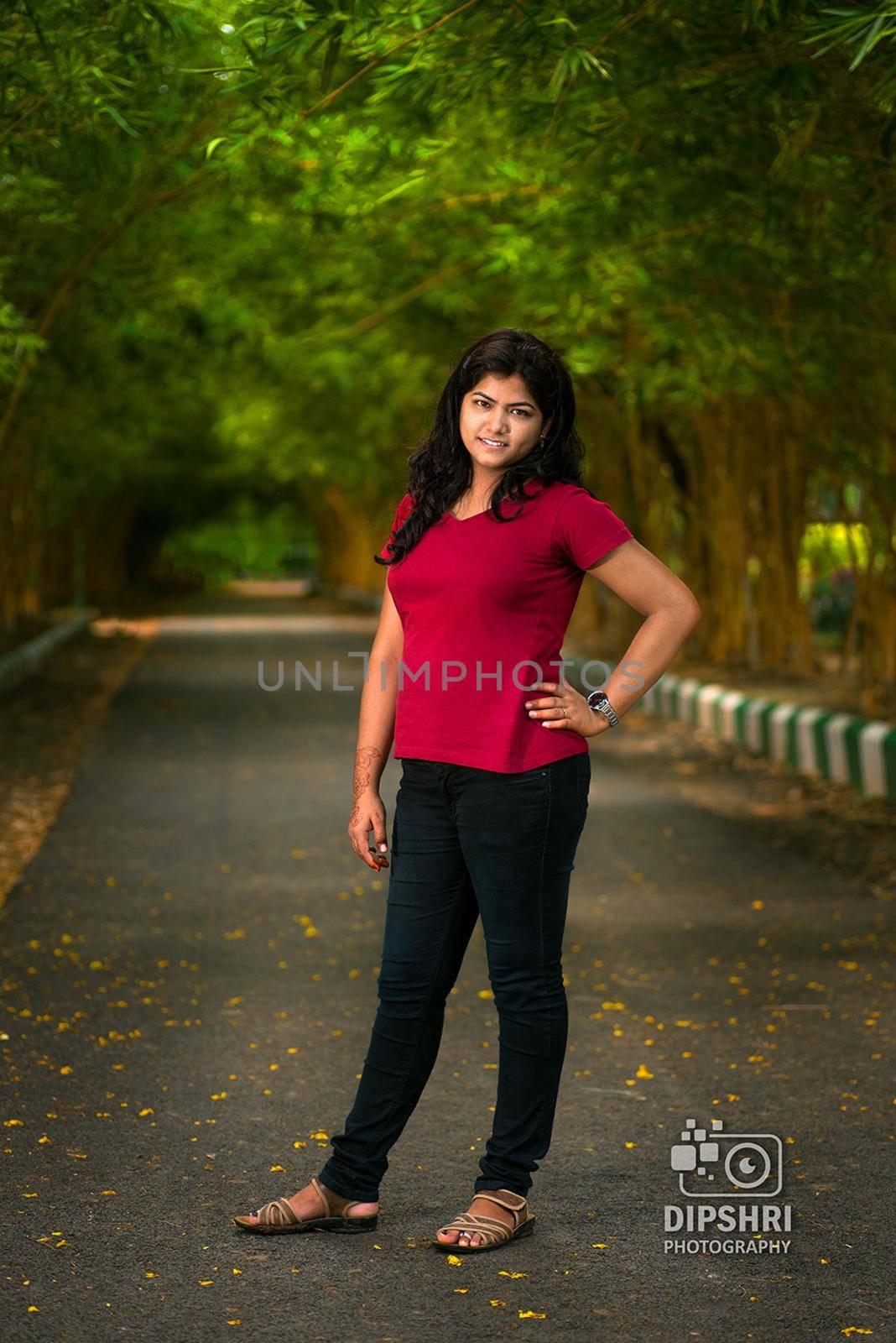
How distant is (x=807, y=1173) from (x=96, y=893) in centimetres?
458

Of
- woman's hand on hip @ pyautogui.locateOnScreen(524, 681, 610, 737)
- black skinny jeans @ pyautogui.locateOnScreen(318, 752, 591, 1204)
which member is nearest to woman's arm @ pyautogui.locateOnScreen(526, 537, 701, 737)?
woman's hand on hip @ pyautogui.locateOnScreen(524, 681, 610, 737)

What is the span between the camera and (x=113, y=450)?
97.2ft

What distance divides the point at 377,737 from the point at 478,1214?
101cm

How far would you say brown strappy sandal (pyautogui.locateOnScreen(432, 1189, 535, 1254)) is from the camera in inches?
155

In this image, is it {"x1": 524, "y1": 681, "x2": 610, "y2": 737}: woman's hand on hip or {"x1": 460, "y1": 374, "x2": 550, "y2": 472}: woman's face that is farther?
{"x1": 460, "y1": 374, "x2": 550, "y2": 472}: woman's face

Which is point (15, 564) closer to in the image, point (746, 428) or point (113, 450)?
point (113, 450)

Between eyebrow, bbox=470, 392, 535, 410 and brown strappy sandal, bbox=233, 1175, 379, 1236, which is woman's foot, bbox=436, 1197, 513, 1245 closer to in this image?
brown strappy sandal, bbox=233, 1175, 379, 1236

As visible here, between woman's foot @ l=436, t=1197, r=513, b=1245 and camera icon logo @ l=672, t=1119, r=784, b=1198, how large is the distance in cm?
53

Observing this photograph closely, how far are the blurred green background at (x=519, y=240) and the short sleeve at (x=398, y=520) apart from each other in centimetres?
17

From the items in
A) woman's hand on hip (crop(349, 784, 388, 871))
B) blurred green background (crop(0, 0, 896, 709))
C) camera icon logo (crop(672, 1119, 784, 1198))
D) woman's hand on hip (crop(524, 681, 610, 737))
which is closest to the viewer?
woman's hand on hip (crop(524, 681, 610, 737))

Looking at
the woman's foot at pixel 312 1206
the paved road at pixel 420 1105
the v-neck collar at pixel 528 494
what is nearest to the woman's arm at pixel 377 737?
the v-neck collar at pixel 528 494

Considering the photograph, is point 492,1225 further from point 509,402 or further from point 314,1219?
point 509,402

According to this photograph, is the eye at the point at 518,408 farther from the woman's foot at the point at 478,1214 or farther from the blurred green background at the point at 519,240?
the woman's foot at the point at 478,1214

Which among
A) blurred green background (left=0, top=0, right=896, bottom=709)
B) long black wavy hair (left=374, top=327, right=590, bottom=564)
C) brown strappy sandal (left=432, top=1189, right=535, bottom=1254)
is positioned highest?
blurred green background (left=0, top=0, right=896, bottom=709)
